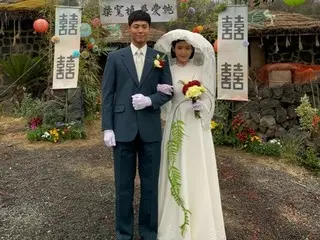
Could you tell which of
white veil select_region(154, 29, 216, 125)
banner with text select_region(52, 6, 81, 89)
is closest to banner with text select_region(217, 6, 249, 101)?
banner with text select_region(52, 6, 81, 89)

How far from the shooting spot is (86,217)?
3.64 metres

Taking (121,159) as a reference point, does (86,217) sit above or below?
below

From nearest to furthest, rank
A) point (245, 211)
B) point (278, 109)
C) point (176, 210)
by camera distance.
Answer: point (176, 210), point (245, 211), point (278, 109)

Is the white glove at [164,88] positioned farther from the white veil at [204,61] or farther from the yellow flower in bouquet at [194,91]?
the white veil at [204,61]

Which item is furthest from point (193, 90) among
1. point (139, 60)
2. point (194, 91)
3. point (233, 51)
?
point (233, 51)

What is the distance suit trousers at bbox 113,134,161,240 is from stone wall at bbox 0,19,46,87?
341 inches

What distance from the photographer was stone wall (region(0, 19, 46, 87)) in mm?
10380

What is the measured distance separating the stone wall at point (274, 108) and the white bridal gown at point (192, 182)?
3.72 metres

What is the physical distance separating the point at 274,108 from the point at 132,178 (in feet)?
14.3

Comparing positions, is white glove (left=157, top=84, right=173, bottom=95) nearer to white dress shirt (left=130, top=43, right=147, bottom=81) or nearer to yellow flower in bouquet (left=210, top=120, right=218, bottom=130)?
white dress shirt (left=130, top=43, right=147, bottom=81)

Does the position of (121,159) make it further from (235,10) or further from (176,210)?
(235,10)

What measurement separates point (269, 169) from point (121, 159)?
10.8 ft

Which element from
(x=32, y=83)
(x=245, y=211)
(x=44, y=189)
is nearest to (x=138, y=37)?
(x=245, y=211)

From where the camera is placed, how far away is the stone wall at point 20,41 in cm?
1038
